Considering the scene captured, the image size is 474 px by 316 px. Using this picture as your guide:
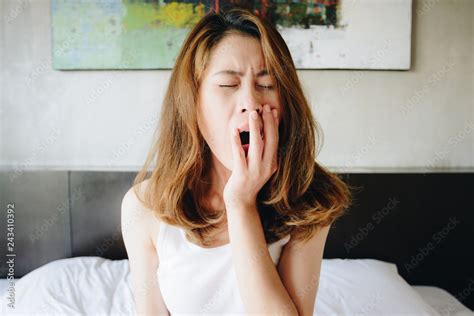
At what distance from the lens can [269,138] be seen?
0.76 m

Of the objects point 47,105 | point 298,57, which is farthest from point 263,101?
point 47,105

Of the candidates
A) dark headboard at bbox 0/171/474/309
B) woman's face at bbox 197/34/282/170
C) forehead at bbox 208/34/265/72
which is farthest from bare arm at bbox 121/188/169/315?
dark headboard at bbox 0/171/474/309

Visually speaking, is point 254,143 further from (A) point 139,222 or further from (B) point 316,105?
(B) point 316,105

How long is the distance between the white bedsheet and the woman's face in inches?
Result: 29.5

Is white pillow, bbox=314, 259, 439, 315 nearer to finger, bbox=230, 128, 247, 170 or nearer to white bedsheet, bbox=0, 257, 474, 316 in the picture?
white bedsheet, bbox=0, 257, 474, 316

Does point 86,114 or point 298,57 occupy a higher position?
point 298,57

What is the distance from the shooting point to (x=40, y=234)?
5.54ft

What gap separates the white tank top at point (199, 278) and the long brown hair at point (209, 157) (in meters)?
0.04

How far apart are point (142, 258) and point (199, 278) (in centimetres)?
14

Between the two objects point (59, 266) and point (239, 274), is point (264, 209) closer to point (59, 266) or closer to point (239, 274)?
point (239, 274)

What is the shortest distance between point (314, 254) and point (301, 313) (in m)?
0.12

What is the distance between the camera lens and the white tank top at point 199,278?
85cm

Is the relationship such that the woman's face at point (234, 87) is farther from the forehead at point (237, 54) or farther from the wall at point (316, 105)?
the wall at point (316, 105)

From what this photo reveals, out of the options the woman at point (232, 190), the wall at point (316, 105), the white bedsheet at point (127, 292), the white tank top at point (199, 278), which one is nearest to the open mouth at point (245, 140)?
the woman at point (232, 190)
